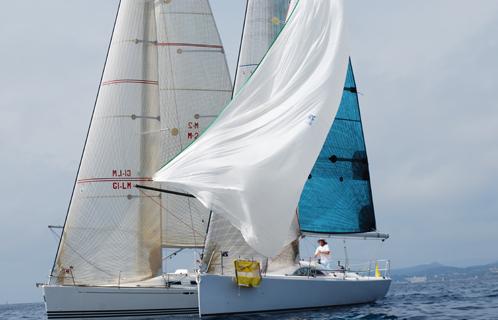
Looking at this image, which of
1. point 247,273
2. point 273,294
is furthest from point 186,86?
→ point 273,294

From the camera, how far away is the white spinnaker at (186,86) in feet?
94.6

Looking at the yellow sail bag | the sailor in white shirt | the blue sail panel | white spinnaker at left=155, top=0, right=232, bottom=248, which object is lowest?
the yellow sail bag

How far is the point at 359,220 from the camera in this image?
27.8 meters

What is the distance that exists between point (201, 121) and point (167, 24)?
3843mm

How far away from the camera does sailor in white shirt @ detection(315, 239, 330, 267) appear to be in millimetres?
27375

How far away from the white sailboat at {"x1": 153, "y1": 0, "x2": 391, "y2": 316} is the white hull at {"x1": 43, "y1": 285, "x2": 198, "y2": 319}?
2.43 m

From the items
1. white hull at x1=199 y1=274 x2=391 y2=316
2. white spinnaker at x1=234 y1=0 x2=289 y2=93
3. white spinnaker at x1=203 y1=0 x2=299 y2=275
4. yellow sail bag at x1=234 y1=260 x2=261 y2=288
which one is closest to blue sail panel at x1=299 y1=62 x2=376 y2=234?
white spinnaker at x1=203 y1=0 x2=299 y2=275

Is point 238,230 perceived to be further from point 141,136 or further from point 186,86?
point 186,86

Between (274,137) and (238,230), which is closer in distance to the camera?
(274,137)

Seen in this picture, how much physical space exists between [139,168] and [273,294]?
21.4ft

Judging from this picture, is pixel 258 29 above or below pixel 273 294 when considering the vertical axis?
above

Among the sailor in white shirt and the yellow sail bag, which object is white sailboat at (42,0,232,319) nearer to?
the yellow sail bag

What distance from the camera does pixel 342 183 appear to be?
90.8ft

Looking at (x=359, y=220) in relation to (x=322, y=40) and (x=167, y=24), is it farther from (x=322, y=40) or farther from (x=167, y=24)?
(x=167, y=24)
